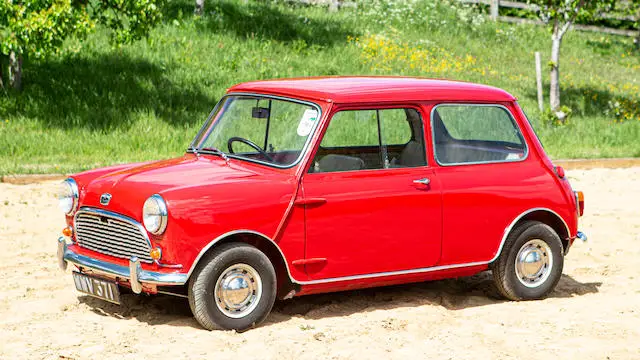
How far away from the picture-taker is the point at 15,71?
16.4 meters

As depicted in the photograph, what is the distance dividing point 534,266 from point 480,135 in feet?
3.53

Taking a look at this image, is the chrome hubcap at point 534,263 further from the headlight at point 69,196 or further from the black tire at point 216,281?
the headlight at point 69,196

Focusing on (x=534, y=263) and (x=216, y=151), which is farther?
(x=534, y=263)

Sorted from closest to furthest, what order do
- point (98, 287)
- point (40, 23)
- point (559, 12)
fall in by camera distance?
point (98, 287) < point (40, 23) < point (559, 12)

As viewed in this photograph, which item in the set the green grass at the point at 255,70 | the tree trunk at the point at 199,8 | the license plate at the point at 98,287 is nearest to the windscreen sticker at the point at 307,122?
the license plate at the point at 98,287

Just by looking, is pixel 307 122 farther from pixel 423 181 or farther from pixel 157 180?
pixel 157 180

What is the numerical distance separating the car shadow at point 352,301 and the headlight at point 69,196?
2.32 feet

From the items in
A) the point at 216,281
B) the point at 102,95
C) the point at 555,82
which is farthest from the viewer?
the point at 555,82

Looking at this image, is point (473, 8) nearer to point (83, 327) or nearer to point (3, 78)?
point (3, 78)

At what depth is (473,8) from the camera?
92.3 feet

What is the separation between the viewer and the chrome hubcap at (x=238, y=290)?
6.09m

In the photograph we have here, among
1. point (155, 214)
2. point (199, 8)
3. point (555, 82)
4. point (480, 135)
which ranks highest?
point (199, 8)

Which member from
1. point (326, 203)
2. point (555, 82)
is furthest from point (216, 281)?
point (555, 82)

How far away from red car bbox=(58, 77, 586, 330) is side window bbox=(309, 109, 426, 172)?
0.04 ft
